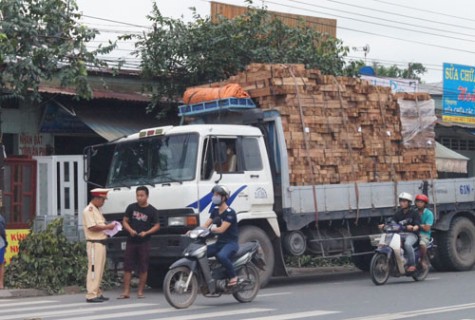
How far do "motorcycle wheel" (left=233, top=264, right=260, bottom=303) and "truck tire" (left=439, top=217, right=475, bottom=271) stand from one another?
7149mm

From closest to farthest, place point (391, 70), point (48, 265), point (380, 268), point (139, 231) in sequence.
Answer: point (139, 231) < point (380, 268) < point (48, 265) < point (391, 70)

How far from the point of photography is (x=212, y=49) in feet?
71.9

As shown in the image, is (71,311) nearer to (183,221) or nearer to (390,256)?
(183,221)

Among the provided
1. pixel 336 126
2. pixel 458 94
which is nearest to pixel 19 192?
pixel 336 126

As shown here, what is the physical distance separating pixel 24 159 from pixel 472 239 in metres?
10.0

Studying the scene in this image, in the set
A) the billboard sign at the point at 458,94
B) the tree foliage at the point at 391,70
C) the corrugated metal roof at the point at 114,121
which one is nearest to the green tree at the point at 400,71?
the tree foliage at the point at 391,70

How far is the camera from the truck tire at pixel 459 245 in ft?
63.1

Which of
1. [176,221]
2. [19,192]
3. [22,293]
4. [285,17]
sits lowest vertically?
[22,293]

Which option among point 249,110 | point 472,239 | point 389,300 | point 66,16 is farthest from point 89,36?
point 472,239

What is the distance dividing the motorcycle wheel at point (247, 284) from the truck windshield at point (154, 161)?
2.26 m

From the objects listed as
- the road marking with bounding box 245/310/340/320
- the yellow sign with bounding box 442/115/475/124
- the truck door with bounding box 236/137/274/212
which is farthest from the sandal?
the yellow sign with bounding box 442/115/475/124

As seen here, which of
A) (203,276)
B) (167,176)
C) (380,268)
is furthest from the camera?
(380,268)

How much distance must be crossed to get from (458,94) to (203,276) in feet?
67.4

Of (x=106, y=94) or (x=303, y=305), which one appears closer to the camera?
(x=303, y=305)
